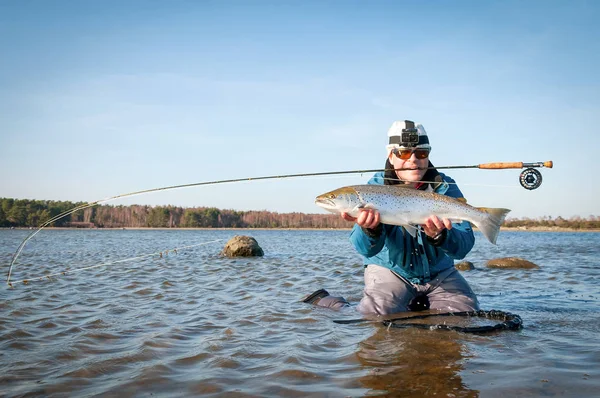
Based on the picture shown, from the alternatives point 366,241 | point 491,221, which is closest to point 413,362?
point 366,241

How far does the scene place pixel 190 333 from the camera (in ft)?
17.6

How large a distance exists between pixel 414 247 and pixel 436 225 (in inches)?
39.2

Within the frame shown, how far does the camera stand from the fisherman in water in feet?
18.5

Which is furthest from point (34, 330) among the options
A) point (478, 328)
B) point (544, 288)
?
point (544, 288)

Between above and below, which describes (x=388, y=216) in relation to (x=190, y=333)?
above

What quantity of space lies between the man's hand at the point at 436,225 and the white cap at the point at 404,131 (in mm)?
1170

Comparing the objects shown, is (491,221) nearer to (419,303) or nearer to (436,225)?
(436,225)

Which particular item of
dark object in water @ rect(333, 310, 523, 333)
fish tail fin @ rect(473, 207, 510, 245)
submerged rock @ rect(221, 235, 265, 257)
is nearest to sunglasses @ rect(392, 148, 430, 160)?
fish tail fin @ rect(473, 207, 510, 245)

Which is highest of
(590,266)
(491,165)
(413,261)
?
(491,165)

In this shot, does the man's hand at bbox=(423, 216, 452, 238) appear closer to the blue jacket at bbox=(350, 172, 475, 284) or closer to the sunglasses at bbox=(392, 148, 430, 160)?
the blue jacket at bbox=(350, 172, 475, 284)

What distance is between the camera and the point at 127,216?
101 m

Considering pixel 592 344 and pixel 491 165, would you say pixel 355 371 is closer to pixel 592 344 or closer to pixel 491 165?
pixel 592 344

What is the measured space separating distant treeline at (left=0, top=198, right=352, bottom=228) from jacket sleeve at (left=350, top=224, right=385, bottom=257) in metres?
79.4

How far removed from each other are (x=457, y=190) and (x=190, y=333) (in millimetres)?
3784
